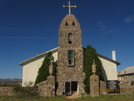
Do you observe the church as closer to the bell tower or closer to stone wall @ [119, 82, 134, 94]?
the bell tower

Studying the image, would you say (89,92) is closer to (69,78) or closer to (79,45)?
(69,78)

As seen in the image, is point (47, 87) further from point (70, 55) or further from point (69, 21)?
point (69, 21)

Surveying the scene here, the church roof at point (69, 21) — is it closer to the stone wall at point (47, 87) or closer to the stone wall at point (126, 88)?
the stone wall at point (47, 87)

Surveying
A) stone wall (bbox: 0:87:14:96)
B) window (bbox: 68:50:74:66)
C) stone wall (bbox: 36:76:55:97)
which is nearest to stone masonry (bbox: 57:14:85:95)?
window (bbox: 68:50:74:66)

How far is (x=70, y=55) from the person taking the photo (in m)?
20.3

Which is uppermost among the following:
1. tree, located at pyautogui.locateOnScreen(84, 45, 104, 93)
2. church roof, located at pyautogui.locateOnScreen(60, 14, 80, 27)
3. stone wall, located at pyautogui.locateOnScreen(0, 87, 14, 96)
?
church roof, located at pyautogui.locateOnScreen(60, 14, 80, 27)

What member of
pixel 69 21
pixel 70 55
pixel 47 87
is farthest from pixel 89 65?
pixel 69 21

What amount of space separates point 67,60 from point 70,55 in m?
0.72

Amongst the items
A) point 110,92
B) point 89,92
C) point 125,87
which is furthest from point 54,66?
point 125,87

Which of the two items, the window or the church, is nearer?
the church

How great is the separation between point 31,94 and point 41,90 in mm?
1267

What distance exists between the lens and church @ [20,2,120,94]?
64.4ft

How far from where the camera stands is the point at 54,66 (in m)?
20.0

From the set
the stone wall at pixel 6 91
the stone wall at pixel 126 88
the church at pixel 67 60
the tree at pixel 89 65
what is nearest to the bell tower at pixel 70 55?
the church at pixel 67 60
